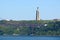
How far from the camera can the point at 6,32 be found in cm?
12644

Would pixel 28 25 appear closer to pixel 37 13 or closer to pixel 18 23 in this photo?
pixel 18 23

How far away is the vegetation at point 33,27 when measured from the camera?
11462cm

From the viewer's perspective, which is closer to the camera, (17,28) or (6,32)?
(17,28)

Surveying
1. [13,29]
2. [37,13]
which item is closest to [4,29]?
[13,29]

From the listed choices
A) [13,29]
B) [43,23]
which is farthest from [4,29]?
[43,23]

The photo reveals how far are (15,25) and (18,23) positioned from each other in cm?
→ 205

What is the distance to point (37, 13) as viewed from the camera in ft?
458

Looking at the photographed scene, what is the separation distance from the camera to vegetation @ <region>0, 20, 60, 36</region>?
11462 centimetres

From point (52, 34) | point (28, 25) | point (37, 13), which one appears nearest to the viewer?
point (28, 25)

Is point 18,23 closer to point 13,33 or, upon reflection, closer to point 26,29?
point 26,29

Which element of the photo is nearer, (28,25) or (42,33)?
(28,25)

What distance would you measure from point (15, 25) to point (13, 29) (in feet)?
17.1

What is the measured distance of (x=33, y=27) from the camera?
379ft

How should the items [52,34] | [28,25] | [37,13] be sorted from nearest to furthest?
1. [28,25]
2. [52,34]
3. [37,13]
